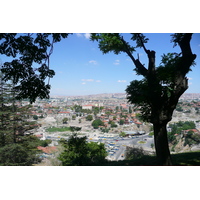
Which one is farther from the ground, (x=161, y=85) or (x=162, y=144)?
(x=161, y=85)

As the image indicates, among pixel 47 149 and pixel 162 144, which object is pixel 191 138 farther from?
pixel 47 149

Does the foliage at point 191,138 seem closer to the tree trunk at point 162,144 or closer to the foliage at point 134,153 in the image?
the foliage at point 134,153

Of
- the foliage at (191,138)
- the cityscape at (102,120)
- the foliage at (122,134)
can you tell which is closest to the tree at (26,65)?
the cityscape at (102,120)

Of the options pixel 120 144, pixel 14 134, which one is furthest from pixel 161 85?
pixel 14 134
